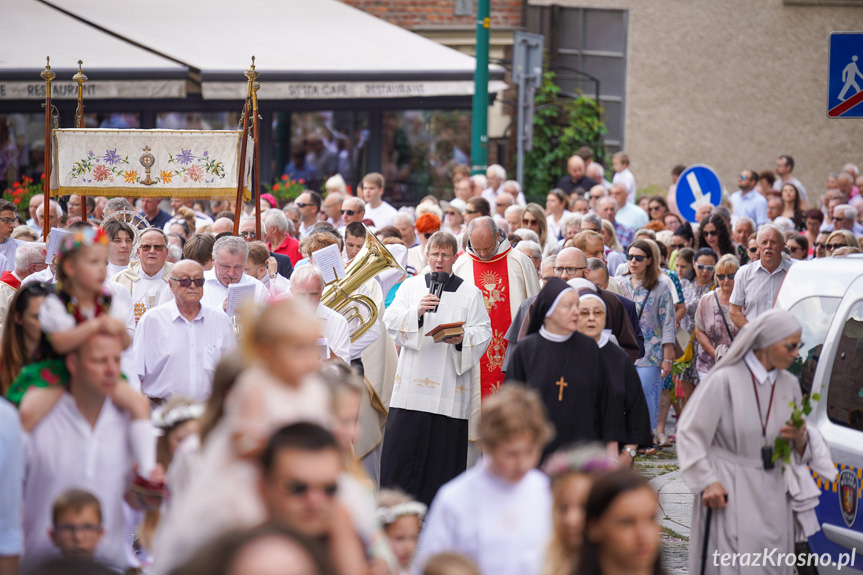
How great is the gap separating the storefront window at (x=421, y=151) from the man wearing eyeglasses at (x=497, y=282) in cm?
1072

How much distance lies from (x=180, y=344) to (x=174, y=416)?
8.50ft

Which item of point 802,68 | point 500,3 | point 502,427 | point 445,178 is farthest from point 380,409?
point 802,68

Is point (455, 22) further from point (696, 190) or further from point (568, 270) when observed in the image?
point (568, 270)

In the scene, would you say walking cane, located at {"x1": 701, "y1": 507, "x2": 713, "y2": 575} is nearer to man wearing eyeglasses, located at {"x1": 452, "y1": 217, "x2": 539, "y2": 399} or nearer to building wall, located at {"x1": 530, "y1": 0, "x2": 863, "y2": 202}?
man wearing eyeglasses, located at {"x1": 452, "y1": 217, "x2": 539, "y2": 399}

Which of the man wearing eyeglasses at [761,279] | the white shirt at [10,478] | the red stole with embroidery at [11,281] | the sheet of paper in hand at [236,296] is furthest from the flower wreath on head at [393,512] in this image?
the man wearing eyeglasses at [761,279]

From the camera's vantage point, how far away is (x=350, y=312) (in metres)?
8.37

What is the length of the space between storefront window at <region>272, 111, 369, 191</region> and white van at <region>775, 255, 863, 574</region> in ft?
44.7

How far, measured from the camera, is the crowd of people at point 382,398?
10.6ft

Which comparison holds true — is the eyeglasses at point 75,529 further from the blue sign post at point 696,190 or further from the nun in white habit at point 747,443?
the blue sign post at point 696,190

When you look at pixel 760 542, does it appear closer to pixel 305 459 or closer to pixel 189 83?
pixel 305 459

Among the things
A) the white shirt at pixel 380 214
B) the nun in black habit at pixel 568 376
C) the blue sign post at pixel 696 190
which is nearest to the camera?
the nun in black habit at pixel 568 376

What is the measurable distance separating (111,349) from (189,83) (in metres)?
14.4

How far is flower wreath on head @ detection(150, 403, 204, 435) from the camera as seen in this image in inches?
173

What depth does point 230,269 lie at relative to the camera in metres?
7.98
